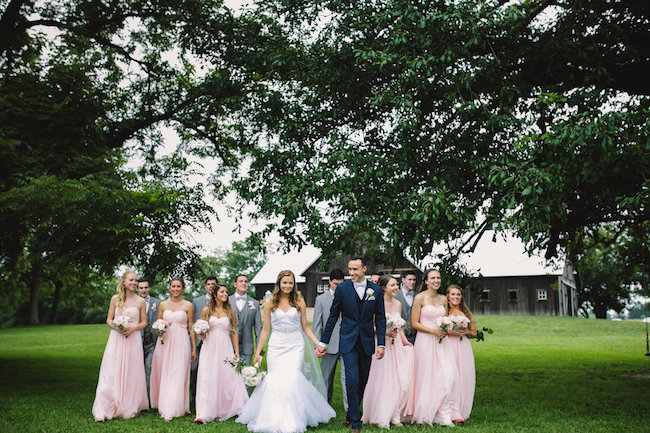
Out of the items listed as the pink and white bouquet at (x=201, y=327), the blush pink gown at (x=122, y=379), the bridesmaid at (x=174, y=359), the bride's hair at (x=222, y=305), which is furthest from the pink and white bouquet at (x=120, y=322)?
the bride's hair at (x=222, y=305)

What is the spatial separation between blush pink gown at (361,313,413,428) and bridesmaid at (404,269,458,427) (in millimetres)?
191

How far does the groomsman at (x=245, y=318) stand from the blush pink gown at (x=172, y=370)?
96 centimetres

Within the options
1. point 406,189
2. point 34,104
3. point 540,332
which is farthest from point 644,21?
point 540,332

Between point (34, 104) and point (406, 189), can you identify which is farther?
point (34, 104)

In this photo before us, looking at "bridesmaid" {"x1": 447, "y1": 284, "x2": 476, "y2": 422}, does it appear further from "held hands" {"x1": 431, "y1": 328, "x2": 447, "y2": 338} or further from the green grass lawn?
the green grass lawn

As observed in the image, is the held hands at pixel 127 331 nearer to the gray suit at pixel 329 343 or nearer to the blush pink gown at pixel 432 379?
the gray suit at pixel 329 343

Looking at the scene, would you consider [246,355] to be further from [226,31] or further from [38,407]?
[226,31]

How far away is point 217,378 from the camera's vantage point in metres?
9.62

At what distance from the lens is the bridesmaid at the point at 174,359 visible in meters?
9.62

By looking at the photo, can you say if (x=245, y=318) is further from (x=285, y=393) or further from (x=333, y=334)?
(x=285, y=393)

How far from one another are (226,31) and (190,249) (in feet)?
19.4

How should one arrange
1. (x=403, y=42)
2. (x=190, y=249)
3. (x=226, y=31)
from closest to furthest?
(x=403, y=42) → (x=190, y=249) → (x=226, y=31)

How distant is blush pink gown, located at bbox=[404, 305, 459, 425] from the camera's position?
29.3ft

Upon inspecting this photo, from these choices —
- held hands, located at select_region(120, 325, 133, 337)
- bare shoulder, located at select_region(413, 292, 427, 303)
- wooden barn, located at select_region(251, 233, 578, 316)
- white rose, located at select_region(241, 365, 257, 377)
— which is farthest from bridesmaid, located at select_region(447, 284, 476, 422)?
wooden barn, located at select_region(251, 233, 578, 316)
